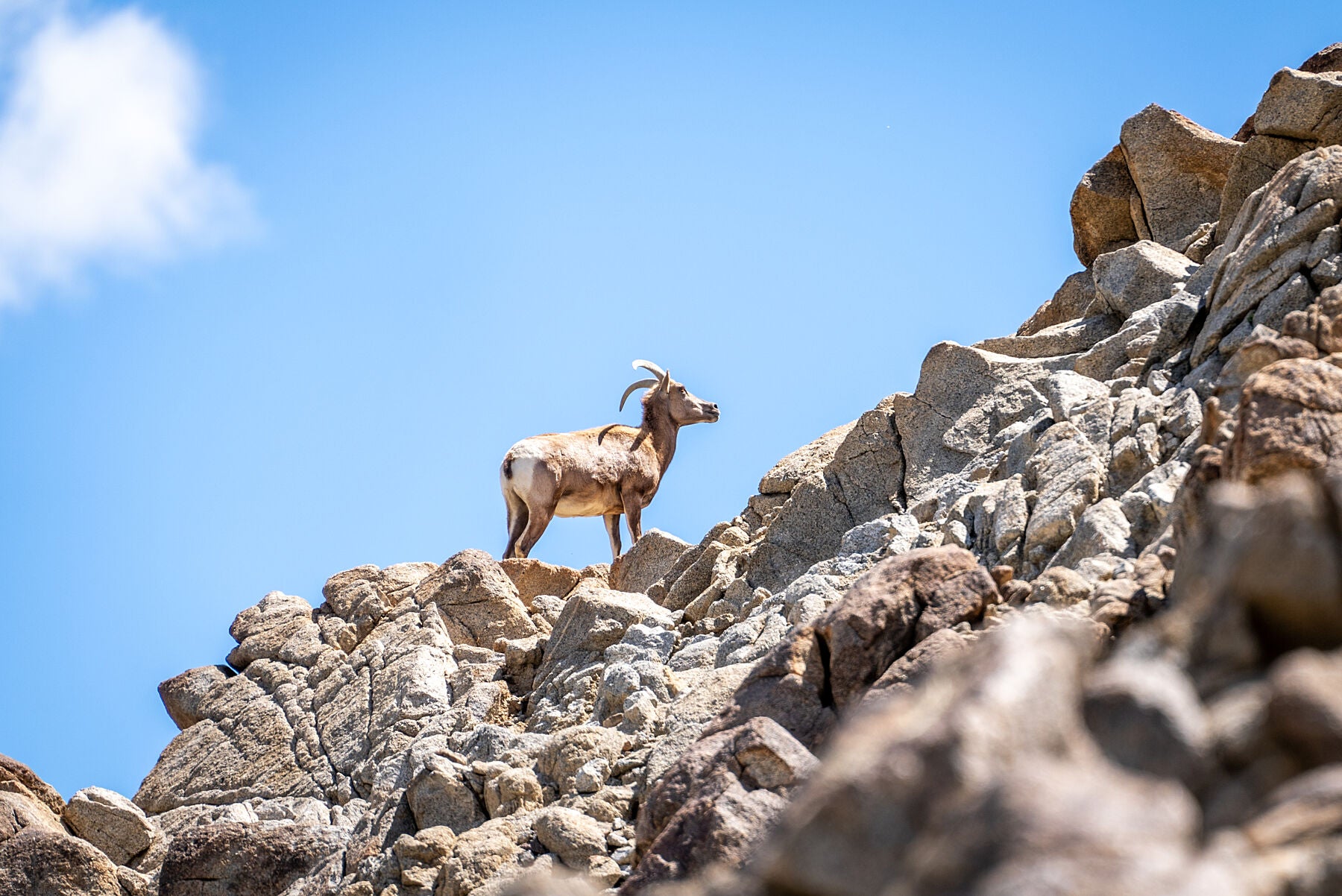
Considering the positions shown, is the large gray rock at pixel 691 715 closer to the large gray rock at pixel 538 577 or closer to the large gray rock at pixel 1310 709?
the large gray rock at pixel 1310 709

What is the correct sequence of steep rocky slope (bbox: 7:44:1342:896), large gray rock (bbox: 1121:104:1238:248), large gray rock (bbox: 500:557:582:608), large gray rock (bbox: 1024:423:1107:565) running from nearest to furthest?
steep rocky slope (bbox: 7:44:1342:896), large gray rock (bbox: 1024:423:1107:565), large gray rock (bbox: 1121:104:1238:248), large gray rock (bbox: 500:557:582:608)

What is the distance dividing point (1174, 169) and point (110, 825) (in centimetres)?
1216

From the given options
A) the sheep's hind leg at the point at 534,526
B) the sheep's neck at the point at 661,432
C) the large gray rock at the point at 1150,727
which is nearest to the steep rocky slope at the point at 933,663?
the large gray rock at the point at 1150,727

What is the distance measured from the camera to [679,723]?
348 inches

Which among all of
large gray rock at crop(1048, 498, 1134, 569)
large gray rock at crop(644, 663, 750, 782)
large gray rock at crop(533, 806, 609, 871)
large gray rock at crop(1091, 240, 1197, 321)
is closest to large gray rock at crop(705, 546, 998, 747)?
large gray rock at crop(1048, 498, 1134, 569)

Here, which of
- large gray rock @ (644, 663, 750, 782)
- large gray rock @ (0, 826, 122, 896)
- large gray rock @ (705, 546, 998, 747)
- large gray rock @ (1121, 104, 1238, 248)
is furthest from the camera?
large gray rock @ (1121, 104, 1238, 248)

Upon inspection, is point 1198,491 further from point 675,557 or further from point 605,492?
point 605,492

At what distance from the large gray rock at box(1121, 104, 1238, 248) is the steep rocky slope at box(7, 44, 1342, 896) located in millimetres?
37

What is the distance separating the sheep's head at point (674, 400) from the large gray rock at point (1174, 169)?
873 cm

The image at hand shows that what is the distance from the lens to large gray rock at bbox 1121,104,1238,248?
15.0 meters

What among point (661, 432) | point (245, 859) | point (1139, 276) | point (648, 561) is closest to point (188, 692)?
point (245, 859)

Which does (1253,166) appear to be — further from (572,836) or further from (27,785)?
(27,785)

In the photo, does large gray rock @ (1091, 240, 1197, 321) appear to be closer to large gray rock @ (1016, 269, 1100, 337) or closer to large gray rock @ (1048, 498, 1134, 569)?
large gray rock @ (1016, 269, 1100, 337)

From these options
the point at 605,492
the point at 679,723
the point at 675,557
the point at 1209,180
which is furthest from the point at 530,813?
the point at 605,492
